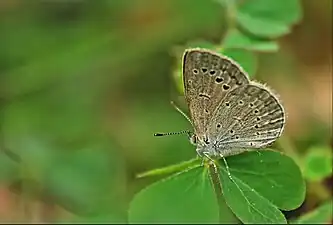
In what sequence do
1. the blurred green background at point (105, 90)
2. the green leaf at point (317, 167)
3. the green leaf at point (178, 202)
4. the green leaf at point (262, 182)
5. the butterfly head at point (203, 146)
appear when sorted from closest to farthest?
the green leaf at point (262, 182) → the butterfly head at point (203, 146) → the green leaf at point (178, 202) → the green leaf at point (317, 167) → the blurred green background at point (105, 90)

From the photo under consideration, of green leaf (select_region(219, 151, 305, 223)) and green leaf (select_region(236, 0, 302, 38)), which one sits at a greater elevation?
green leaf (select_region(236, 0, 302, 38))

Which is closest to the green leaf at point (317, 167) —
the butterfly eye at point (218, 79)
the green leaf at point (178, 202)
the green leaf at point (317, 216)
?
the green leaf at point (317, 216)

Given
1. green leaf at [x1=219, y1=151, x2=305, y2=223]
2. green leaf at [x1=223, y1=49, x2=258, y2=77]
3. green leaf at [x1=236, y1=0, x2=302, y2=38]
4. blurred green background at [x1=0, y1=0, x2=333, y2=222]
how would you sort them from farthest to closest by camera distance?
blurred green background at [x1=0, y1=0, x2=333, y2=222] < green leaf at [x1=236, y1=0, x2=302, y2=38] < green leaf at [x1=223, y1=49, x2=258, y2=77] < green leaf at [x1=219, y1=151, x2=305, y2=223]

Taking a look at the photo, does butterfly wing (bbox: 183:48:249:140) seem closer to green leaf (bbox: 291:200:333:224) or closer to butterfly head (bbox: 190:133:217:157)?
A: butterfly head (bbox: 190:133:217:157)

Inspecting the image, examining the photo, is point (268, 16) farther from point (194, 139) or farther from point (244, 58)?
point (194, 139)

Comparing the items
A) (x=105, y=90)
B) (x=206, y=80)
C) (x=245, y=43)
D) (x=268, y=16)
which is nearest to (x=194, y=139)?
(x=206, y=80)

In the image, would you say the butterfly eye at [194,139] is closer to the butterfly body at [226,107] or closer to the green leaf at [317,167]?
the butterfly body at [226,107]

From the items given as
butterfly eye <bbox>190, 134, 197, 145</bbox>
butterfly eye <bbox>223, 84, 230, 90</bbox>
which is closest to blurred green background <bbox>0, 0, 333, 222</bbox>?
butterfly eye <bbox>190, 134, 197, 145</bbox>

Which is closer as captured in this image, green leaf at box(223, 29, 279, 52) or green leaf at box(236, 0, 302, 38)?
green leaf at box(223, 29, 279, 52)
